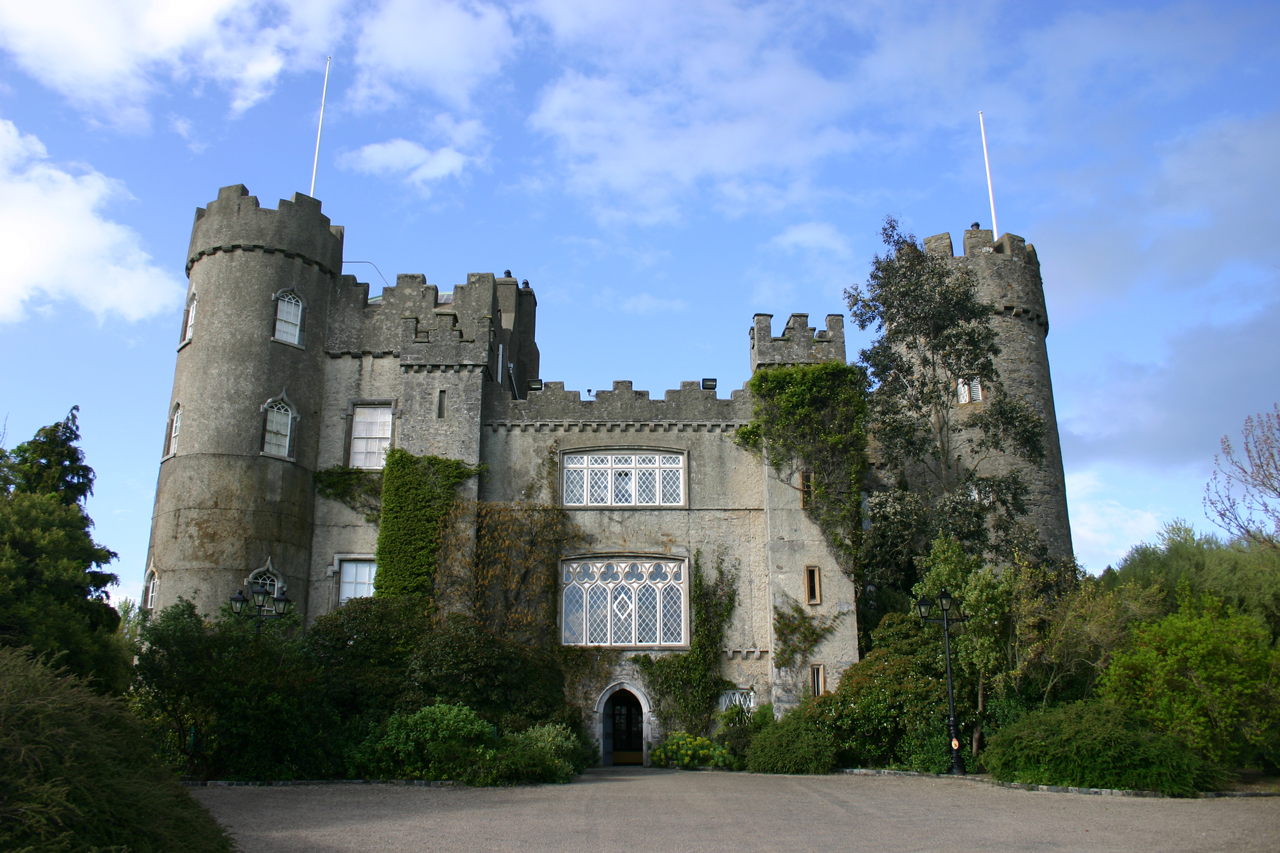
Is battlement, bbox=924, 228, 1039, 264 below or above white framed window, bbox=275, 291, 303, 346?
above

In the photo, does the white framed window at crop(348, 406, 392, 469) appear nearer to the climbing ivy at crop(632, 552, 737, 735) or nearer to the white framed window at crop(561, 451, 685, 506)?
the white framed window at crop(561, 451, 685, 506)

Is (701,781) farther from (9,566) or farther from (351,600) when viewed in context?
(9,566)

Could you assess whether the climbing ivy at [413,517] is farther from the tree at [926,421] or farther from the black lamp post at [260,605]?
the tree at [926,421]

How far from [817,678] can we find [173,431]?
57.4 feet

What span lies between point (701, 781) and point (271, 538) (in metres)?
12.0

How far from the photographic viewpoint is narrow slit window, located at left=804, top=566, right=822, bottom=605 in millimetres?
22641

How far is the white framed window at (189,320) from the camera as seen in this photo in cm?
2422

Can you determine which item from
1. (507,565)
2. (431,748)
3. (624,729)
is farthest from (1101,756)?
(507,565)

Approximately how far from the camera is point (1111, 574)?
2284 centimetres

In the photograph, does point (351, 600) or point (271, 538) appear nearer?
point (351, 600)

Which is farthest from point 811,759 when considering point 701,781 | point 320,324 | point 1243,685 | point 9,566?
point 320,324

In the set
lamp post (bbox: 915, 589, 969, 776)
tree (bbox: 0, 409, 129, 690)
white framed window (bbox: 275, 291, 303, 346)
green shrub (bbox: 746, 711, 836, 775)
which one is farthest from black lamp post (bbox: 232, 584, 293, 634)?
lamp post (bbox: 915, 589, 969, 776)

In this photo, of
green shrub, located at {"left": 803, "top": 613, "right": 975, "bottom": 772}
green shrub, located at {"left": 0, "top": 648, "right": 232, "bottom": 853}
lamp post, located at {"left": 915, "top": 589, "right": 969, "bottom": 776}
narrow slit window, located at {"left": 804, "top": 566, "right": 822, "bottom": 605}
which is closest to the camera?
green shrub, located at {"left": 0, "top": 648, "right": 232, "bottom": 853}

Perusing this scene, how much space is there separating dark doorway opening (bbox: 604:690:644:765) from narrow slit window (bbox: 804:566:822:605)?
17.5 ft
